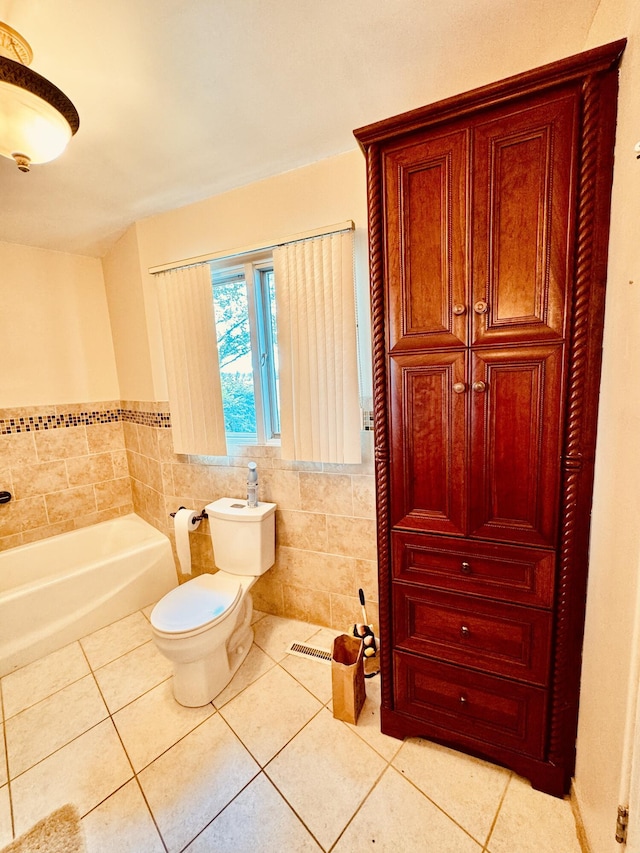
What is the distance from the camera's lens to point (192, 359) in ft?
6.84

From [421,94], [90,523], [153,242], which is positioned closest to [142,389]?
[153,242]

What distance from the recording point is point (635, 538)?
2.51ft

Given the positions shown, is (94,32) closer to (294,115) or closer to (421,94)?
(294,115)

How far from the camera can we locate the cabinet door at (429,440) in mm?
1100

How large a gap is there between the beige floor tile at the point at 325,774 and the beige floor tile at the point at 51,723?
0.90m

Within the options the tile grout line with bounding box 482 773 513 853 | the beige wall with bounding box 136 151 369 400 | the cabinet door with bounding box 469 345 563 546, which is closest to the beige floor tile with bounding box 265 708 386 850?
the tile grout line with bounding box 482 773 513 853

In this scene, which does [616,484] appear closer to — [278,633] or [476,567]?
[476,567]

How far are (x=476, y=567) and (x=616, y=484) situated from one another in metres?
0.48

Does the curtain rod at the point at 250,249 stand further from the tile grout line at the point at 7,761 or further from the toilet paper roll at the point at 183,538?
the tile grout line at the point at 7,761

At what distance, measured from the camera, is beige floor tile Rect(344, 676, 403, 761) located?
1.33 meters

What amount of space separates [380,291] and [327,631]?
6.05ft

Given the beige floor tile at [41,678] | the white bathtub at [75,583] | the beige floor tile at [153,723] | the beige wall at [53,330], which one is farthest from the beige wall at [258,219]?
the beige floor tile at [153,723]

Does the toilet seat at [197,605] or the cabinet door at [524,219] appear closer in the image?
the cabinet door at [524,219]

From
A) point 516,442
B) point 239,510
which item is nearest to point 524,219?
point 516,442
